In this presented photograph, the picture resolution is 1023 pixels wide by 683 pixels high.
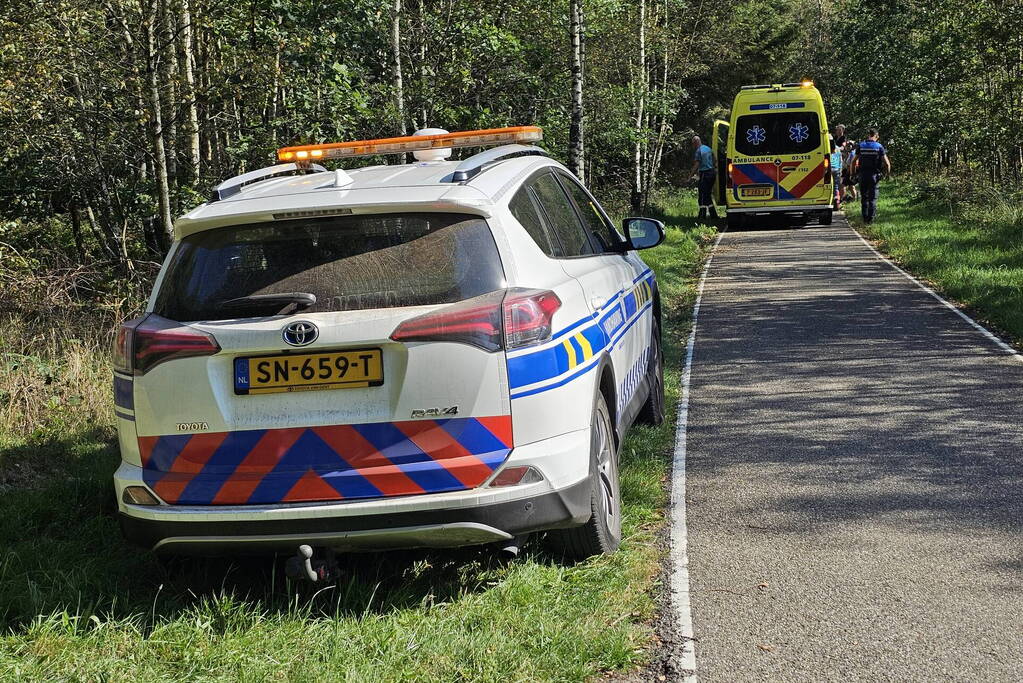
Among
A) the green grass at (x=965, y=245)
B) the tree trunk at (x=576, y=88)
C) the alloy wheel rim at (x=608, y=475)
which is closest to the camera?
the alloy wheel rim at (x=608, y=475)

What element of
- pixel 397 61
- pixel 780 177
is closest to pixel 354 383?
pixel 397 61

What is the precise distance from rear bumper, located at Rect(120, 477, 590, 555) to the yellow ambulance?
20.7 meters

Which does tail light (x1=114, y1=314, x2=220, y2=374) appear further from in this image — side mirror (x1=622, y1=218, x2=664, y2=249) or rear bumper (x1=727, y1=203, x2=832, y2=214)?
rear bumper (x1=727, y1=203, x2=832, y2=214)

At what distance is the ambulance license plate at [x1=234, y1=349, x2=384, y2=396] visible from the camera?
410cm

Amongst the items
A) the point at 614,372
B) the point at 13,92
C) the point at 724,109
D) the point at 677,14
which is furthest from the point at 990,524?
the point at 724,109

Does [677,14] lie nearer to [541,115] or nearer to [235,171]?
[541,115]

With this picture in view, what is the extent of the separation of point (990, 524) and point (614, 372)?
1.91 meters

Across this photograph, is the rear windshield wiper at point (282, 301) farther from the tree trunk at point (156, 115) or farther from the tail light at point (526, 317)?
the tree trunk at point (156, 115)

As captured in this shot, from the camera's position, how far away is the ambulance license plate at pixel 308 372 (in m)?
4.10

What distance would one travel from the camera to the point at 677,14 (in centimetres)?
3806

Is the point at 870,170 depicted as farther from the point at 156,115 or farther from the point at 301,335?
the point at 301,335

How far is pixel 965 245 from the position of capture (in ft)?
55.4

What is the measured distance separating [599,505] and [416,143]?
2113 millimetres

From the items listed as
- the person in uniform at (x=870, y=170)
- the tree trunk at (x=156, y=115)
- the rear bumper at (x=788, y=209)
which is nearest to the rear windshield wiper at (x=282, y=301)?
the tree trunk at (x=156, y=115)
